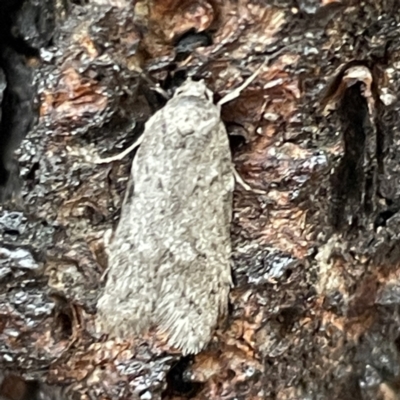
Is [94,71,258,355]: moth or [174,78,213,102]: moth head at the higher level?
[174,78,213,102]: moth head

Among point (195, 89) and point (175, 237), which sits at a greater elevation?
point (195, 89)

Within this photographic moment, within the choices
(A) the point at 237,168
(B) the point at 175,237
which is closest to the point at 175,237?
(B) the point at 175,237

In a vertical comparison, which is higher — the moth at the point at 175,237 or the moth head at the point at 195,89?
the moth head at the point at 195,89

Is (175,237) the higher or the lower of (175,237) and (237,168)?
the lower

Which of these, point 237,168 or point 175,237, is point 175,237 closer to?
point 175,237
